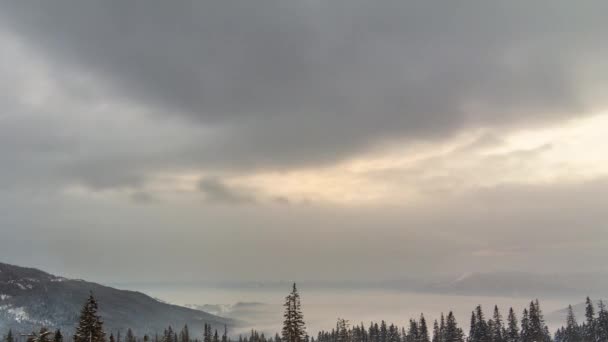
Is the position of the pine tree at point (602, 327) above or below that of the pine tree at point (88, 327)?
below

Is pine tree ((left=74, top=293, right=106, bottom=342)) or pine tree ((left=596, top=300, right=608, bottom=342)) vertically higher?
pine tree ((left=74, top=293, right=106, bottom=342))

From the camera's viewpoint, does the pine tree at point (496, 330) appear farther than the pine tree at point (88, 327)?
Yes

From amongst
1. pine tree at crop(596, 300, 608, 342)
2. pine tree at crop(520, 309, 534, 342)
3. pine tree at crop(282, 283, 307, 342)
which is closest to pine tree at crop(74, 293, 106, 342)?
pine tree at crop(282, 283, 307, 342)

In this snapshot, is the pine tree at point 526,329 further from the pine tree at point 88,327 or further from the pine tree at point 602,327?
the pine tree at point 88,327

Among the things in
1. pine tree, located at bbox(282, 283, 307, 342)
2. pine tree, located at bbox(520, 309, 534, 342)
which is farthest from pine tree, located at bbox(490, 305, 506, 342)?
pine tree, located at bbox(282, 283, 307, 342)

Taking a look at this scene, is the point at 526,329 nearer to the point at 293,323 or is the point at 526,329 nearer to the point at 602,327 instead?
the point at 602,327

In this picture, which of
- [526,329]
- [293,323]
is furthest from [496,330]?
[293,323]

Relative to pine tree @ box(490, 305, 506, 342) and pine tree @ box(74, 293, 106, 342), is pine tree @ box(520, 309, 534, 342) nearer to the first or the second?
pine tree @ box(490, 305, 506, 342)

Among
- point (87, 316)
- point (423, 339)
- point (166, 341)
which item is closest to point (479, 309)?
point (423, 339)

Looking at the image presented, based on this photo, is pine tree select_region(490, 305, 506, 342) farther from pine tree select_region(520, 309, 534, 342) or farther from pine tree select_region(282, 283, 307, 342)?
pine tree select_region(282, 283, 307, 342)

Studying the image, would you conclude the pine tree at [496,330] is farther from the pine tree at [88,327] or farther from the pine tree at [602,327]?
the pine tree at [88,327]

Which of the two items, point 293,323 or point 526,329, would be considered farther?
point 526,329

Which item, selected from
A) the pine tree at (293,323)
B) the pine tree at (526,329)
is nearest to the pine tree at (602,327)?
the pine tree at (526,329)

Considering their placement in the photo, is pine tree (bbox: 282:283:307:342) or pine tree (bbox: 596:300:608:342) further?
pine tree (bbox: 596:300:608:342)
